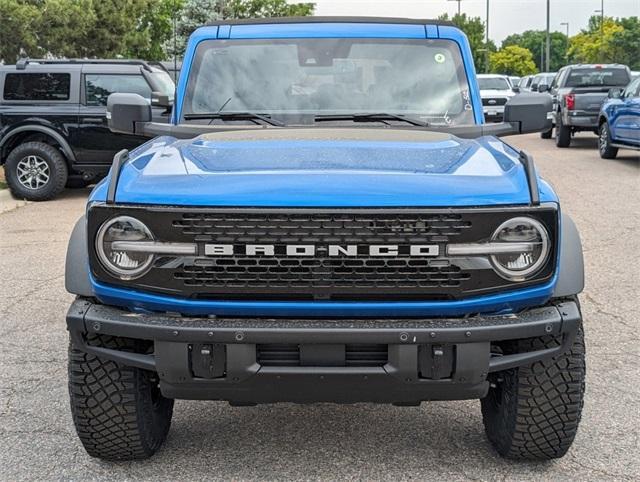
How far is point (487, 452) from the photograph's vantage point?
411cm

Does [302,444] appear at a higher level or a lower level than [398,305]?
lower

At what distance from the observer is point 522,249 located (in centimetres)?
340

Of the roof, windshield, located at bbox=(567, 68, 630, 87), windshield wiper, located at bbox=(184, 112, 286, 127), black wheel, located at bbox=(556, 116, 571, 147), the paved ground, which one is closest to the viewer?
the paved ground

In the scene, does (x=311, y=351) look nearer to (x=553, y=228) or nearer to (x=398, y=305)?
(x=398, y=305)

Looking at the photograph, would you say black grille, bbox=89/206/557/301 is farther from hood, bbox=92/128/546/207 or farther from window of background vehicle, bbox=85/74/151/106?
window of background vehicle, bbox=85/74/151/106

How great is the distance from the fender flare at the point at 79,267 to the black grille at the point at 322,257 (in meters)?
0.24

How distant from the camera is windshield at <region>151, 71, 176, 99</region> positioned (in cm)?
1317

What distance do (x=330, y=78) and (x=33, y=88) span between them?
29.9ft

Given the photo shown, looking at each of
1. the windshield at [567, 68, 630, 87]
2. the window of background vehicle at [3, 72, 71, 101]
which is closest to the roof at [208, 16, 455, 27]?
the window of background vehicle at [3, 72, 71, 101]

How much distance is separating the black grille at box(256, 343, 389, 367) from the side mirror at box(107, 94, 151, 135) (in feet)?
6.95

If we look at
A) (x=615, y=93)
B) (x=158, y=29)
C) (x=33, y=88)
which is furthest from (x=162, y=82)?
(x=158, y=29)

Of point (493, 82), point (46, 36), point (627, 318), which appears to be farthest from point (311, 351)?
point (493, 82)

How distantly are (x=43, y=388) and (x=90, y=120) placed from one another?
27.8ft

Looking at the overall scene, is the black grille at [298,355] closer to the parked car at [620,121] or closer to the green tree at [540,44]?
the parked car at [620,121]
